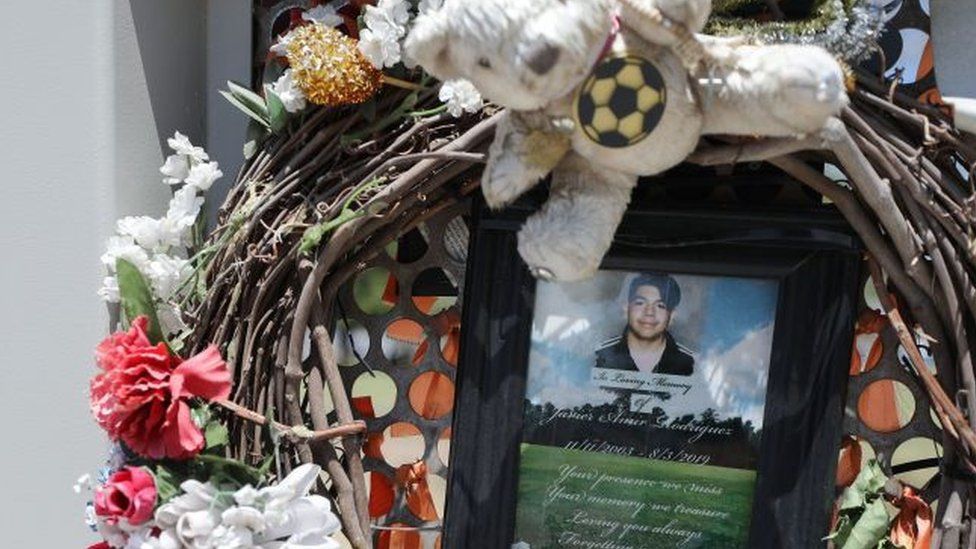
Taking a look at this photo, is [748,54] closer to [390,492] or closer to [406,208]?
Answer: [406,208]

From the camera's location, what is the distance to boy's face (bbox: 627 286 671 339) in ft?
2.46

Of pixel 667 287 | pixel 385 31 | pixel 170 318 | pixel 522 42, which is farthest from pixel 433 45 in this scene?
pixel 170 318

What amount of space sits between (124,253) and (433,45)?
0.36 m

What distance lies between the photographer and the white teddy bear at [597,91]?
1.80ft

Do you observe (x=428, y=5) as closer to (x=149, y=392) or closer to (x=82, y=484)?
(x=149, y=392)

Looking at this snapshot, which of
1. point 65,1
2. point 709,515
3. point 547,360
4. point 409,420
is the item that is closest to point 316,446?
point 409,420

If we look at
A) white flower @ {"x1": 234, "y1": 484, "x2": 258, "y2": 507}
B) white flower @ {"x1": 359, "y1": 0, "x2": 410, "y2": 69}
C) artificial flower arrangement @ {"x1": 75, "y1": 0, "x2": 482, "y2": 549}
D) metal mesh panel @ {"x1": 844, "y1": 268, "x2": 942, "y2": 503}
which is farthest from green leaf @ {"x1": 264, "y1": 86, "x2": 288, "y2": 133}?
metal mesh panel @ {"x1": 844, "y1": 268, "x2": 942, "y2": 503}

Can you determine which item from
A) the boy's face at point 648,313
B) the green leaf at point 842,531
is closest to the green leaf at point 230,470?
the boy's face at point 648,313

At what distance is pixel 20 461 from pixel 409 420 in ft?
1.26

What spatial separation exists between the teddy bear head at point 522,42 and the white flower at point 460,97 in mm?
150

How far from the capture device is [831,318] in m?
0.71

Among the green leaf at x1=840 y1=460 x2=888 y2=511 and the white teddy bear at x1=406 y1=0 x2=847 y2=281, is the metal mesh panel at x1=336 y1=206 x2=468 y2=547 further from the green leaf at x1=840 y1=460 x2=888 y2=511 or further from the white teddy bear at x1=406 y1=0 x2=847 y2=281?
the green leaf at x1=840 y1=460 x2=888 y2=511

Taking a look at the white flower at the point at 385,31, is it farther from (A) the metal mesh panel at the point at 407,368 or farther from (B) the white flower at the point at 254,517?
(B) the white flower at the point at 254,517

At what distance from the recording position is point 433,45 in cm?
58
